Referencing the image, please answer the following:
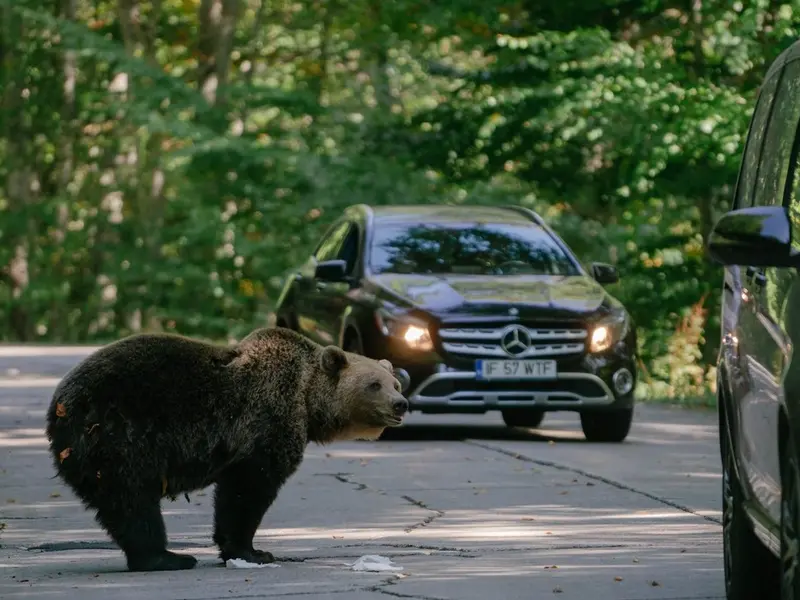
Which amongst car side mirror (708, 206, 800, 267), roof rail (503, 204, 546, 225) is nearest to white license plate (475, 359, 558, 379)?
roof rail (503, 204, 546, 225)

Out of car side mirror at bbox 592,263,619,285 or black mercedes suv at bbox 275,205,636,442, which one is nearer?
black mercedes suv at bbox 275,205,636,442

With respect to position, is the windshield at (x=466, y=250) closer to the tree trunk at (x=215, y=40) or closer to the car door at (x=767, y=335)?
the car door at (x=767, y=335)

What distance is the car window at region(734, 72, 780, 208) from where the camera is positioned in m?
8.03

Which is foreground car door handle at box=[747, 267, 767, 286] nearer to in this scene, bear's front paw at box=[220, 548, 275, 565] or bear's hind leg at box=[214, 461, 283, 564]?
bear's hind leg at box=[214, 461, 283, 564]

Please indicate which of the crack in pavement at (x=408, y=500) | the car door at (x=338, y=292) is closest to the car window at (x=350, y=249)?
the car door at (x=338, y=292)

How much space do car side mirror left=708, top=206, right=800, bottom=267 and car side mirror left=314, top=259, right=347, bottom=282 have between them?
10.4 metres

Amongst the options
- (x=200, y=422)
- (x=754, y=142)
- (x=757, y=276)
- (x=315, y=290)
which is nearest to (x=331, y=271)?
(x=315, y=290)

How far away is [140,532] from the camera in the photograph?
8.63m

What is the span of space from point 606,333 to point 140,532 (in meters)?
7.73

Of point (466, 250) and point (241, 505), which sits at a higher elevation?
point (241, 505)

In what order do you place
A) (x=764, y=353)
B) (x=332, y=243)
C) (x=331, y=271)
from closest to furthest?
1. (x=764, y=353)
2. (x=331, y=271)
3. (x=332, y=243)

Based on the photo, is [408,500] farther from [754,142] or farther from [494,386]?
[754,142]

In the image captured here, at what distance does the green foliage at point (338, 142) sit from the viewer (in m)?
23.5

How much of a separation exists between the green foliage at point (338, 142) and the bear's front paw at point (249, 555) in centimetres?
1408
